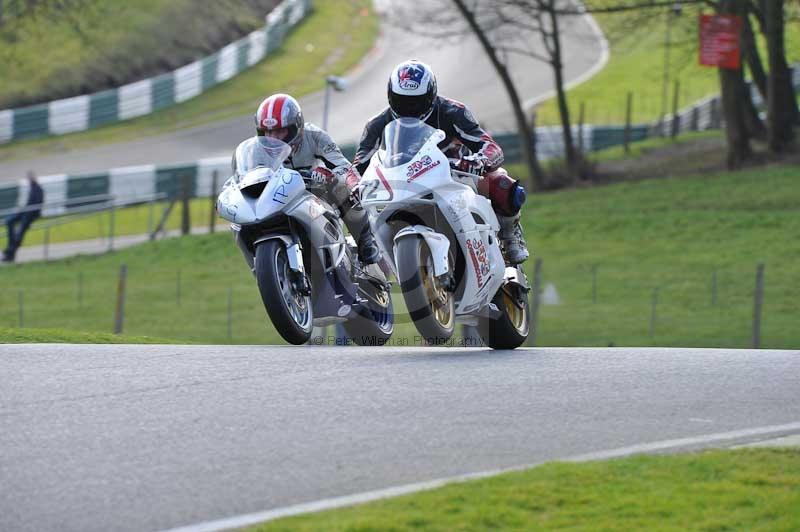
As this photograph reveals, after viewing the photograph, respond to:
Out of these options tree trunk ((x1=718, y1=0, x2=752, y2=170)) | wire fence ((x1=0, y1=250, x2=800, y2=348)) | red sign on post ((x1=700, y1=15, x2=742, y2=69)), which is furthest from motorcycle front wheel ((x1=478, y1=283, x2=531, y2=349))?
tree trunk ((x1=718, y1=0, x2=752, y2=170))

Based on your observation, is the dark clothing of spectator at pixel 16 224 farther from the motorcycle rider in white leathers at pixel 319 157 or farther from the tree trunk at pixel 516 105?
the motorcycle rider in white leathers at pixel 319 157

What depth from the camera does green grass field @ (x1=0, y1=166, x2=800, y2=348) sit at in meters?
22.5

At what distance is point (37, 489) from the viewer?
6309 mm

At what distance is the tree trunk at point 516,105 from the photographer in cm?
3384

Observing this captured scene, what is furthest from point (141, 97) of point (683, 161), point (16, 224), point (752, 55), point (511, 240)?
point (511, 240)

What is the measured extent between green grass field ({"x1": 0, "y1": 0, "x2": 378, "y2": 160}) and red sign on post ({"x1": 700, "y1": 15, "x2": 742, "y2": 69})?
1721 centimetres

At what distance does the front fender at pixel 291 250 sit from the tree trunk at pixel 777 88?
2300cm

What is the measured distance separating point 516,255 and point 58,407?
4647mm

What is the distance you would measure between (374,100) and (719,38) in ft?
60.9

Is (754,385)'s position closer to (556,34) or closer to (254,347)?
(254,347)

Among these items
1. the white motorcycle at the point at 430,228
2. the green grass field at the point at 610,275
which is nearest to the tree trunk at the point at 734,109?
the green grass field at the point at 610,275

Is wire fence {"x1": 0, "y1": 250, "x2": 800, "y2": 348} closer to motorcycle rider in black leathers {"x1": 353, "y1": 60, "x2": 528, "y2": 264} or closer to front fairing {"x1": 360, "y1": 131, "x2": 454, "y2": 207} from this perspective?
motorcycle rider in black leathers {"x1": 353, "y1": 60, "x2": 528, "y2": 264}

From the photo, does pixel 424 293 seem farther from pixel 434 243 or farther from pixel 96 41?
pixel 96 41

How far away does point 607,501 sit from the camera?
20.0 feet
